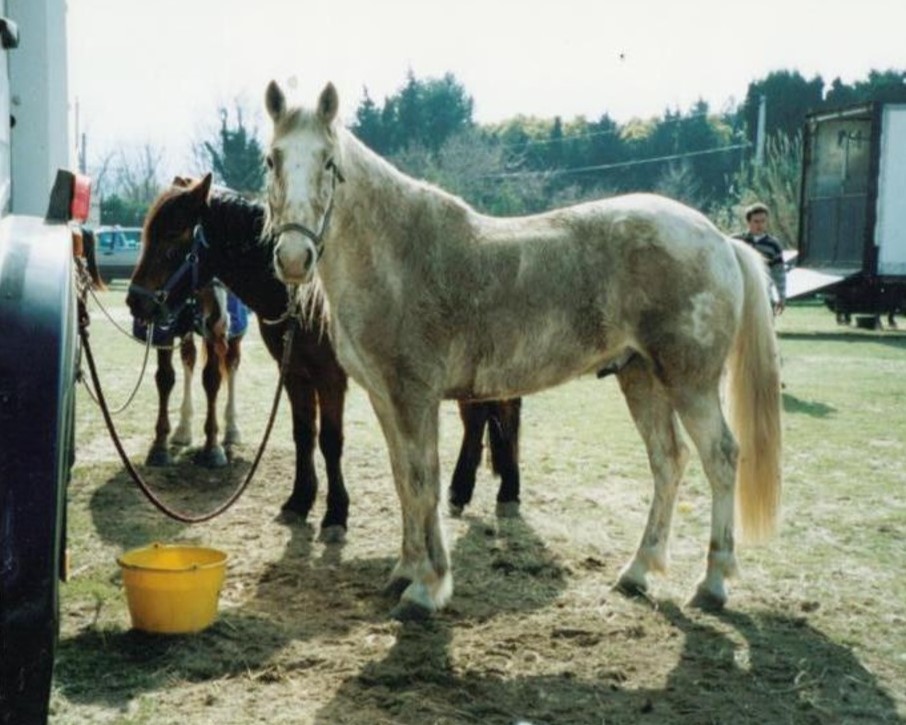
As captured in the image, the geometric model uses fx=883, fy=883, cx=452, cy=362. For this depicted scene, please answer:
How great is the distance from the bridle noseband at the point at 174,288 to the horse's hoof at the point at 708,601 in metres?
3.43

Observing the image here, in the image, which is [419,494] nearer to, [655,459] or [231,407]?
[655,459]

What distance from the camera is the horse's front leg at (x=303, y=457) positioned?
5719 mm

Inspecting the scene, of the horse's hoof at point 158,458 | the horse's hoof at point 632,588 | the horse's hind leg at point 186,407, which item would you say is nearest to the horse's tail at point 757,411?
the horse's hoof at point 632,588

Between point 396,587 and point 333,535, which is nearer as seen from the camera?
point 396,587

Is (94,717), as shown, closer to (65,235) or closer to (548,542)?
(65,235)

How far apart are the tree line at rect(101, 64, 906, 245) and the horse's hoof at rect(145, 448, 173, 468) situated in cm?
3469

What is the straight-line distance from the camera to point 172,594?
3.75 m

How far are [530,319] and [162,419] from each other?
13.3ft

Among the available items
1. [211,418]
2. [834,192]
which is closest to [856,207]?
[834,192]

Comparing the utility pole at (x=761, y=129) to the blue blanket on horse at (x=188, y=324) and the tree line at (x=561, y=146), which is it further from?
the blue blanket on horse at (x=188, y=324)

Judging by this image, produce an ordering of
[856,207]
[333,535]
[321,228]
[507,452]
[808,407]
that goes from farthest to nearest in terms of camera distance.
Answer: [856,207] < [808,407] < [507,452] < [333,535] < [321,228]

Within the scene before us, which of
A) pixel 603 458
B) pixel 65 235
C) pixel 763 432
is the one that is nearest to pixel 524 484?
pixel 603 458

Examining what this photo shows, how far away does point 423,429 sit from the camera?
4156 millimetres

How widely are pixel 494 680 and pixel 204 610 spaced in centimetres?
131
